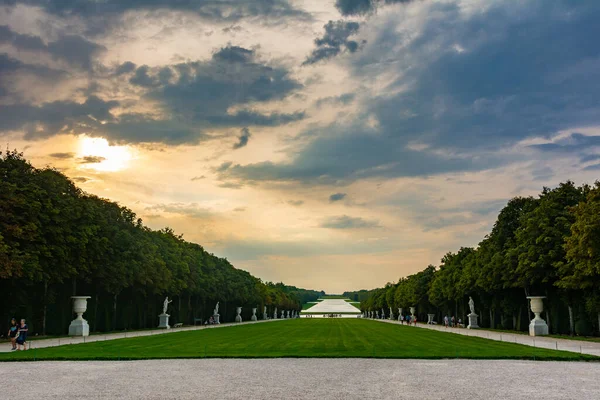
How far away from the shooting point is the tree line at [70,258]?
152 ft

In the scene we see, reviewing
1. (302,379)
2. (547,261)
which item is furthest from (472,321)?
(302,379)

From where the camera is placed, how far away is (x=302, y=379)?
23516 mm

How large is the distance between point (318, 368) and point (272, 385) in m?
6.30

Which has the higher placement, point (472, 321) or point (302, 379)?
point (302, 379)

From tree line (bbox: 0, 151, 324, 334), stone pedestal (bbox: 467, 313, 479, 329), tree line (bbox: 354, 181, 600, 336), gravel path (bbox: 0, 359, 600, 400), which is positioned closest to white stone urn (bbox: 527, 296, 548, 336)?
tree line (bbox: 354, 181, 600, 336)

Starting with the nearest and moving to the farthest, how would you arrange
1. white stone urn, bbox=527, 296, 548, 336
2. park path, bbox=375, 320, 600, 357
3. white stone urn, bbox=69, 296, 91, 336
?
park path, bbox=375, 320, 600, 357, white stone urn, bbox=69, 296, 91, 336, white stone urn, bbox=527, 296, 548, 336

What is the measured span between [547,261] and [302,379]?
4386 cm

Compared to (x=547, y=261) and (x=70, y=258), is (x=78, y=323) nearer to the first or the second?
(x=70, y=258)

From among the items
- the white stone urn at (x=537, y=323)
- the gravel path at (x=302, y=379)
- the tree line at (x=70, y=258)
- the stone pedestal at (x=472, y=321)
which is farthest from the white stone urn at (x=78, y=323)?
the stone pedestal at (x=472, y=321)

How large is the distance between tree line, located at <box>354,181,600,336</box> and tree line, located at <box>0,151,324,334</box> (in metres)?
41.5

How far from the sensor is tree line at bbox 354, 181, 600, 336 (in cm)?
5047

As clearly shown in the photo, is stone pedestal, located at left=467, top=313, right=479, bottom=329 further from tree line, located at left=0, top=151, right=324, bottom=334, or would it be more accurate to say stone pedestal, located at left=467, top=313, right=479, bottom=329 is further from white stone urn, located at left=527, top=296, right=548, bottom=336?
tree line, located at left=0, top=151, right=324, bottom=334

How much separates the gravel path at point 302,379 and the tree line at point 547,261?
22.5 meters

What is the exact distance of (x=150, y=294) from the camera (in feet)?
282
